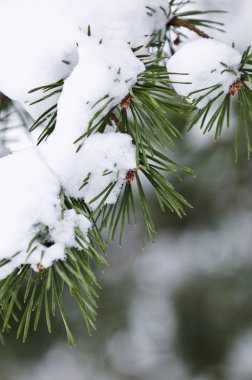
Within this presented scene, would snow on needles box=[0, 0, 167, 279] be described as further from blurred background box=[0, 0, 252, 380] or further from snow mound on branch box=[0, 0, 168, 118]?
blurred background box=[0, 0, 252, 380]

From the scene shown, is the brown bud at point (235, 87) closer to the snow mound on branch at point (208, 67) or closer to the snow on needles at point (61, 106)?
the snow mound on branch at point (208, 67)

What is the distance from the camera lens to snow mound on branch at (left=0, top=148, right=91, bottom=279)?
0.48m

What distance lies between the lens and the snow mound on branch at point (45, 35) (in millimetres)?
554

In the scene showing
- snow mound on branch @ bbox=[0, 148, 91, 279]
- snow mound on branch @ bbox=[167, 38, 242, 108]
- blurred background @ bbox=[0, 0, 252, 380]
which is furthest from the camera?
blurred background @ bbox=[0, 0, 252, 380]

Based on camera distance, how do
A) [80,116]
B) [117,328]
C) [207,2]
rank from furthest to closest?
[117,328] < [207,2] < [80,116]

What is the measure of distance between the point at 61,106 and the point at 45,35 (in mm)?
113

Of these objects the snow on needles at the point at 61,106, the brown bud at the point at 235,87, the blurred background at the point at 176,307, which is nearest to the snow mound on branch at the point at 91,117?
the snow on needles at the point at 61,106

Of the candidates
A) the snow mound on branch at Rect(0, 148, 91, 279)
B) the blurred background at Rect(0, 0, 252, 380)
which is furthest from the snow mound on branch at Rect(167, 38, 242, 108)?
the blurred background at Rect(0, 0, 252, 380)

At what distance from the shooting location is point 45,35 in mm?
558

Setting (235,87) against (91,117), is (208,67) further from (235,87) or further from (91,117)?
(91,117)

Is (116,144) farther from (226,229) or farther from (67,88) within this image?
(226,229)

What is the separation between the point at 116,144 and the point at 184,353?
2798 mm

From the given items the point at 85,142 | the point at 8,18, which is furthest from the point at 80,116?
the point at 8,18

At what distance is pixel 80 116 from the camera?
1.66 feet
